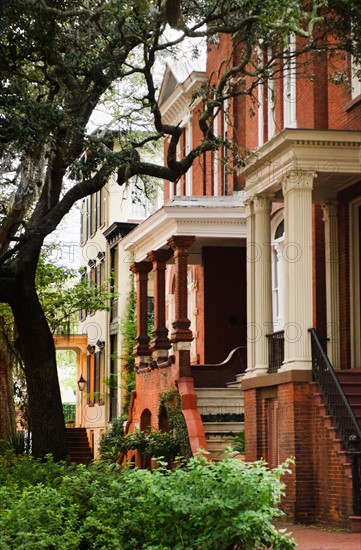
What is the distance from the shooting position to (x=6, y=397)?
33219 millimetres

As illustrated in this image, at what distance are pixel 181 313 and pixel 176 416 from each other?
270cm

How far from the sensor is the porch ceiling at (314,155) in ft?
68.1

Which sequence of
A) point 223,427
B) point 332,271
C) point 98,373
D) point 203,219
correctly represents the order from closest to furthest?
point 332,271 → point 223,427 → point 203,219 → point 98,373

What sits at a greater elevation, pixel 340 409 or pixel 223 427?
pixel 340 409

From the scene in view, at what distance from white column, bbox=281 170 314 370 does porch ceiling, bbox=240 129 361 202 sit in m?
0.27

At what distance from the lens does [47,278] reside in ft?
118

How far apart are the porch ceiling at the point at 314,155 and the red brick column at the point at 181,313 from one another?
571 cm

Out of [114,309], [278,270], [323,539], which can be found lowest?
[323,539]

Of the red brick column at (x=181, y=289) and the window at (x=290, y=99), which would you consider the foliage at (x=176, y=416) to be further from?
the window at (x=290, y=99)

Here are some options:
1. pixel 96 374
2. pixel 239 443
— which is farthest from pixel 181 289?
pixel 96 374

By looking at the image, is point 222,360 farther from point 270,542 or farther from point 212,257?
point 270,542

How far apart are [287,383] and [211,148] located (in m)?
4.38

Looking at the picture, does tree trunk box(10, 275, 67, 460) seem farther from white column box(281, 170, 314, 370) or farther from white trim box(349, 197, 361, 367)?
white trim box(349, 197, 361, 367)

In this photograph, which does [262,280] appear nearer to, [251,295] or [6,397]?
[251,295]
